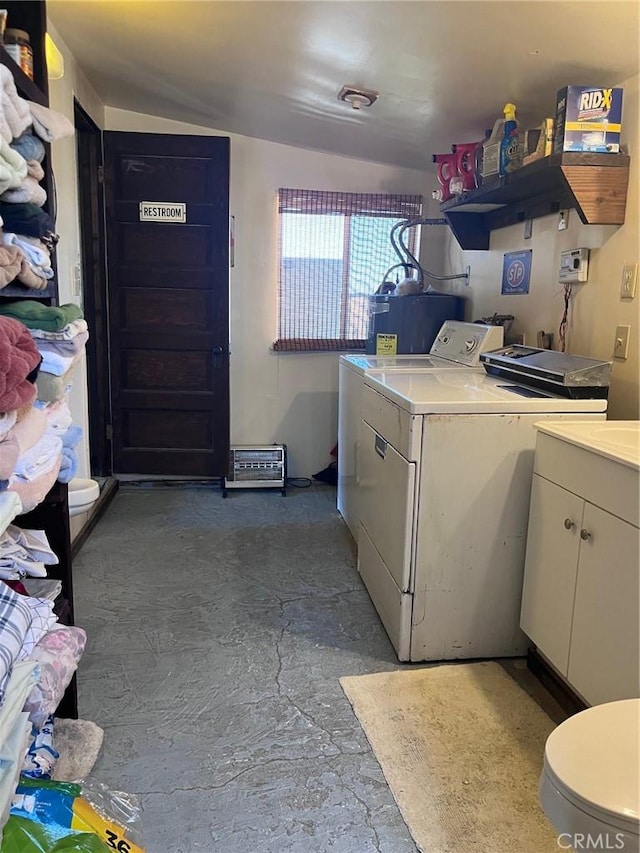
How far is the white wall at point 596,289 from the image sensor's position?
2111 millimetres

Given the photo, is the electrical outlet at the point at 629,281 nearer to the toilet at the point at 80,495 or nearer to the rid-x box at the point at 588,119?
the rid-x box at the point at 588,119

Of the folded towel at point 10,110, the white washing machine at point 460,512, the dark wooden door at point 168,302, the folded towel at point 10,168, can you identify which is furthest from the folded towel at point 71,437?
the dark wooden door at point 168,302

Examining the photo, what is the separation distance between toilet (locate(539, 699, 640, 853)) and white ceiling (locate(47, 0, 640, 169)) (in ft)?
5.96

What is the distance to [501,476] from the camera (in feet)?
6.81

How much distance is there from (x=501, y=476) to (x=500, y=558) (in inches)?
11.3

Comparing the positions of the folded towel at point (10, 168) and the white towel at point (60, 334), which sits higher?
the folded towel at point (10, 168)

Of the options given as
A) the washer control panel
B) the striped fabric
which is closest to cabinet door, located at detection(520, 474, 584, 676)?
the washer control panel

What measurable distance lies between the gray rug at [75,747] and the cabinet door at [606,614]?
1.31 meters

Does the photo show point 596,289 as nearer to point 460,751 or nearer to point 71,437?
point 460,751

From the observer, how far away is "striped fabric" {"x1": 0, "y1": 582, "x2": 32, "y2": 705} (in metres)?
1.11

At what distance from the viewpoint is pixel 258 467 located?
4082 mm

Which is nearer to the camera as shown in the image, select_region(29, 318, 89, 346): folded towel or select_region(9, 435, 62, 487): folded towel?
select_region(9, 435, 62, 487): folded towel

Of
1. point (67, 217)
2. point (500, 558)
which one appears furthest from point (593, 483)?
point (67, 217)

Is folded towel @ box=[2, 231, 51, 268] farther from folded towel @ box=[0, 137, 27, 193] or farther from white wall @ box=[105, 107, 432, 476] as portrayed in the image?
white wall @ box=[105, 107, 432, 476]
